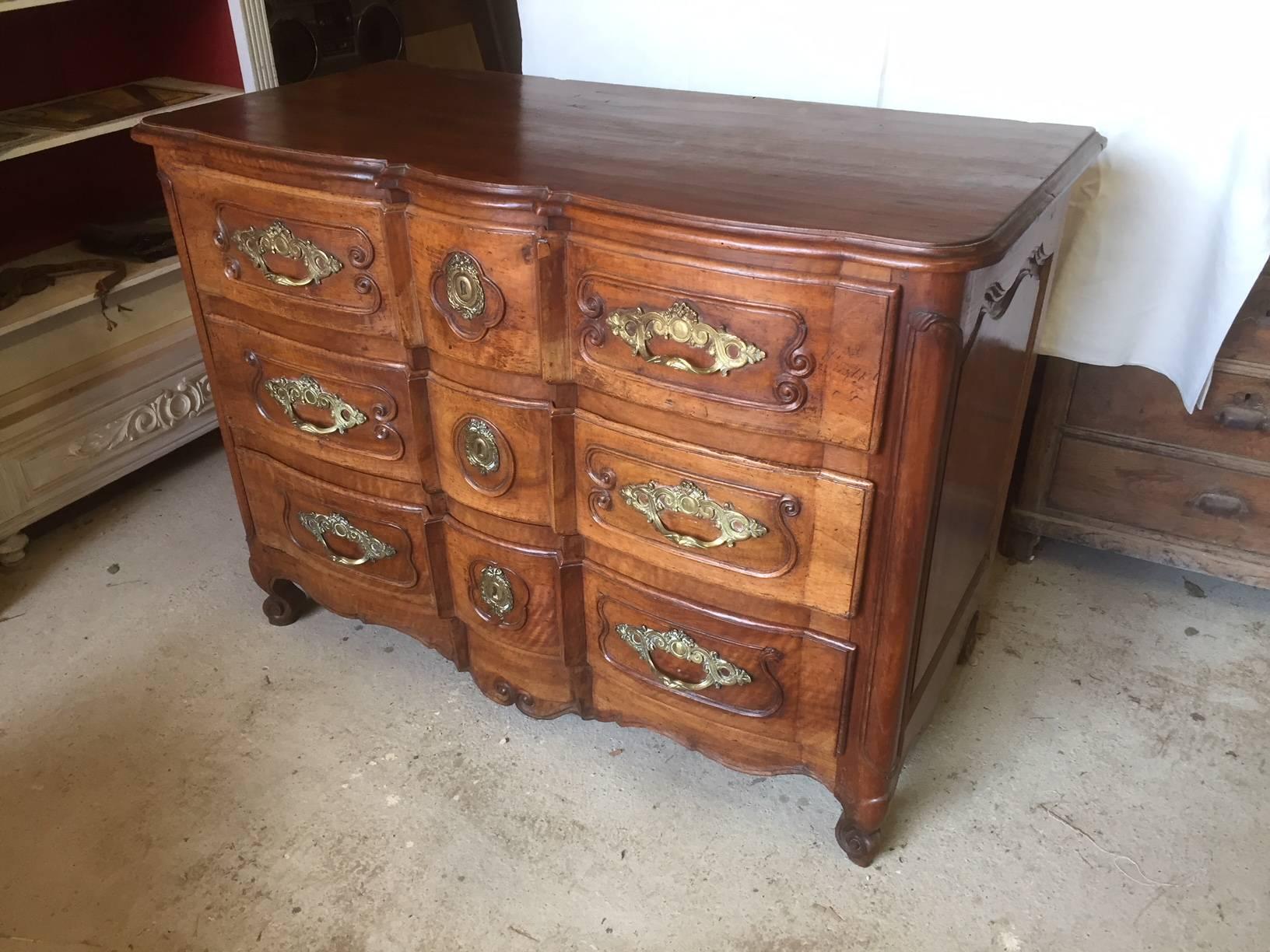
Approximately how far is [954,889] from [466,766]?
0.64 meters

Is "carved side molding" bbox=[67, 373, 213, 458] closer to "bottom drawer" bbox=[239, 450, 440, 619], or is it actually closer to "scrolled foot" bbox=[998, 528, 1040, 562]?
"bottom drawer" bbox=[239, 450, 440, 619]

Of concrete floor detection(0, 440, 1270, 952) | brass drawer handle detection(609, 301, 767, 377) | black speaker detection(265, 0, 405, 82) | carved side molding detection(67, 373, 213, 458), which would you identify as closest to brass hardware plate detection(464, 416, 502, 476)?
brass drawer handle detection(609, 301, 767, 377)

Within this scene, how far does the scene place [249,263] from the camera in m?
1.24

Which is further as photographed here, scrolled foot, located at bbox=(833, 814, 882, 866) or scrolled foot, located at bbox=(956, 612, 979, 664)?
scrolled foot, located at bbox=(956, 612, 979, 664)

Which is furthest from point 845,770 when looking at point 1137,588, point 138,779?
point 138,779

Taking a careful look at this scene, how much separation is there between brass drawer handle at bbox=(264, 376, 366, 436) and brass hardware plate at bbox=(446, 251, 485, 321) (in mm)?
250

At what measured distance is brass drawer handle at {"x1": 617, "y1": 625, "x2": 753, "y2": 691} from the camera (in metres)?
1.13

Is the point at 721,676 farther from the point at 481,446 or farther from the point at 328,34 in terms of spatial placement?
the point at 328,34

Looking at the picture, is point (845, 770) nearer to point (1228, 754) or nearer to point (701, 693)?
point (701, 693)

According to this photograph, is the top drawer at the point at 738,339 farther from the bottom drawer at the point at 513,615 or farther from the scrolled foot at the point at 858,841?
the scrolled foot at the point at 858,841

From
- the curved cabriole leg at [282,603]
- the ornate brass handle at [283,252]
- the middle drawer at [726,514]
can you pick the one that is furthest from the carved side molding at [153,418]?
the middle drawer at [726,514]

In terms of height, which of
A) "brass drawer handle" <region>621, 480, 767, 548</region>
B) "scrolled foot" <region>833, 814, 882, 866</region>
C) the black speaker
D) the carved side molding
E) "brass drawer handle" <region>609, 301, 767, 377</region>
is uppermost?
the black speaker

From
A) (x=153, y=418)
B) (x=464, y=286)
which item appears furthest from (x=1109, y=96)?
(x=153, y=418)

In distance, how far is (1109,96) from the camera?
1.30m
